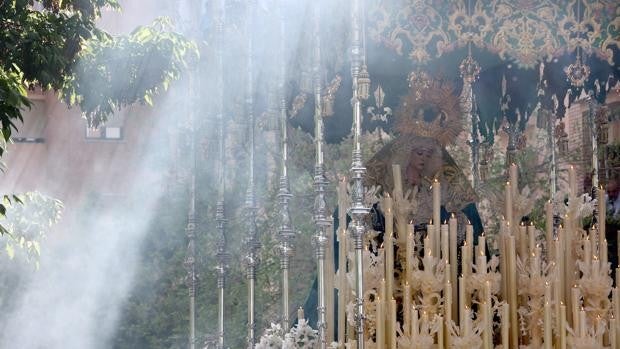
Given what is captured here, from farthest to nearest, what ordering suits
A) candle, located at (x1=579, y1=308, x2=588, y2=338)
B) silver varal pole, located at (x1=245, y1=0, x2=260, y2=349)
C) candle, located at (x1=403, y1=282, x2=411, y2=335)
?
1. silver varal pole, located at (x1=245, y1=0, x2=260, y2=349)
2. candle, located at (x1=403, y1=282, x2=411, y2=335)
3. candle, located at (x1=579, y1=308, x2=588, y2=338)

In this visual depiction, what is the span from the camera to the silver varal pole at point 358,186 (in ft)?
22.2

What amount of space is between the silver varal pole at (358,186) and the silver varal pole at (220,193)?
2.09m

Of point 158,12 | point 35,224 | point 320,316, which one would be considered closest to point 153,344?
point 158,12

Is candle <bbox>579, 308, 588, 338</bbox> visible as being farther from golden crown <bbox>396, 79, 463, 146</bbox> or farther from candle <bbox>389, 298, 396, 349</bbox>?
golden crown <bbox>396, 79, 463, 146</bbox>

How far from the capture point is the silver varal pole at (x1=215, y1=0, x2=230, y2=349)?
8.92 m

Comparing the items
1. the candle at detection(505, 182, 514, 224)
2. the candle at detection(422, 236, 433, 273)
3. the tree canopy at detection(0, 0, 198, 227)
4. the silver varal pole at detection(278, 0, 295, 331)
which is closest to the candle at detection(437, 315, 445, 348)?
the candle at detection(422, 236, 433, 273)

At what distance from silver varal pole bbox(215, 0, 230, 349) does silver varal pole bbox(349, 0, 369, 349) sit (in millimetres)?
2090

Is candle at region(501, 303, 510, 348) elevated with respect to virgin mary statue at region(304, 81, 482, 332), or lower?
lower

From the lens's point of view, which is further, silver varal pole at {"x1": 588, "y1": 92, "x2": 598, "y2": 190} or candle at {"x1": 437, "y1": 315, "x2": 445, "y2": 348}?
silver varal pole at {"x1": 588, "y1": 92, "x2": 598, "y2": 190}

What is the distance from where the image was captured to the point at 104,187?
1834cm

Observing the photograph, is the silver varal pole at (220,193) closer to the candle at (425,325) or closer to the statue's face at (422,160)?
the statue's face at (422,160)

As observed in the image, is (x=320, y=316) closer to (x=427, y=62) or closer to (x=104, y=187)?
(x=427, y=62)

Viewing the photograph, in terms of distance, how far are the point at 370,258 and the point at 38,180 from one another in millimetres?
12085

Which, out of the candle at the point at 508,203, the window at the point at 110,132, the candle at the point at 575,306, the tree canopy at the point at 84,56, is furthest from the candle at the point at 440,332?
the window at the point at 110,132
